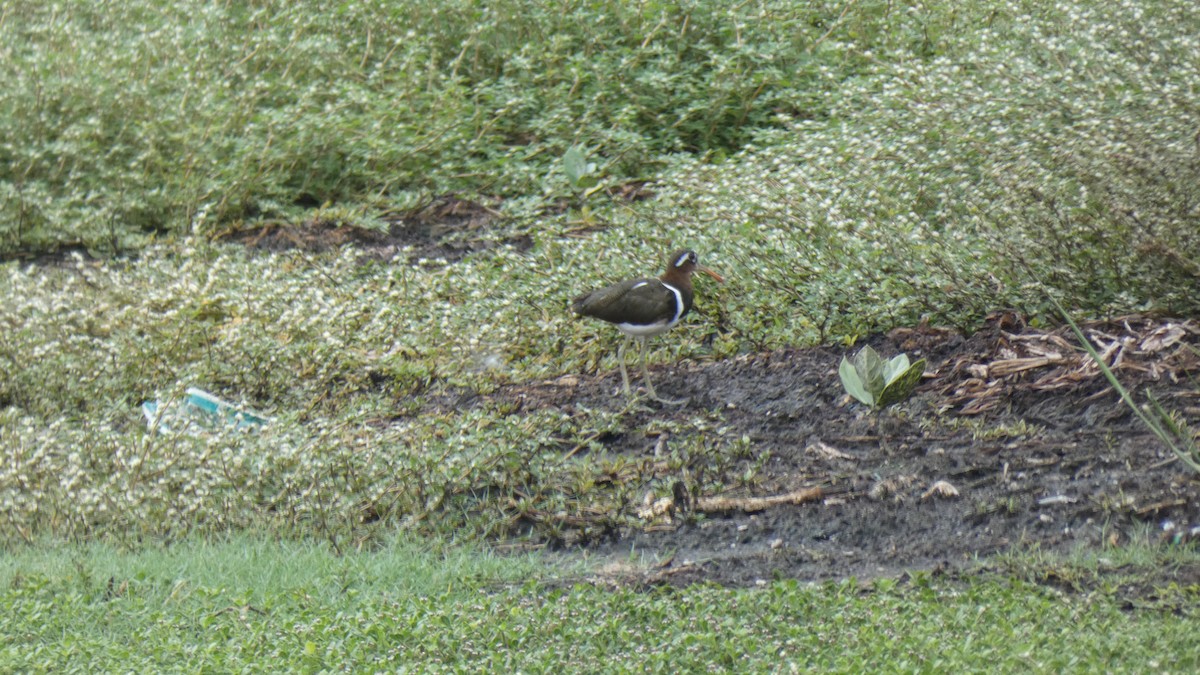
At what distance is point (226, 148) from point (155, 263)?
2.04 m

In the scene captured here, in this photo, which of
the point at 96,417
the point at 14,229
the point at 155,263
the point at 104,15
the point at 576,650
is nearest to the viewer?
Result: the point at 576,650

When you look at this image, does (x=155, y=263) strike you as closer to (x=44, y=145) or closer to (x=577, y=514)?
(x=44, y=145)

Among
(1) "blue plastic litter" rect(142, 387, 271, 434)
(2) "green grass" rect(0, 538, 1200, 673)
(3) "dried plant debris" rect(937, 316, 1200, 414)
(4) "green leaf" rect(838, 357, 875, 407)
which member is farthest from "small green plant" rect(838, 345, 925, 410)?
(1) "blue plastic litter" rect(142, 387, 271, 434)

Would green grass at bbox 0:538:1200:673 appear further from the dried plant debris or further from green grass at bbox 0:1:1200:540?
the dried plant debris

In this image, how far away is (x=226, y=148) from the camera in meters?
12.0

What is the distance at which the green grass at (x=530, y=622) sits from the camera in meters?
4.48

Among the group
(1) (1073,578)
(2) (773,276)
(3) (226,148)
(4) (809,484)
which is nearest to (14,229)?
(3) (226,148)

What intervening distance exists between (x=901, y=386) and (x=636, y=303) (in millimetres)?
1397

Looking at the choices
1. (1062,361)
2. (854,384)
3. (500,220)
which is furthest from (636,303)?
(500,220)

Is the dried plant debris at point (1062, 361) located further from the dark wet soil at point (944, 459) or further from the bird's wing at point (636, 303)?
the bird's wing at point (636, 303)

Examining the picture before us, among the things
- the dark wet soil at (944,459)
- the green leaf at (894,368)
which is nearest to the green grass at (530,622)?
the dark wet soil at (944,459)

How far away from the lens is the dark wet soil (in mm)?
5531

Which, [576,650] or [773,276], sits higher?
[576,650]

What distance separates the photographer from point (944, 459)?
20.6 ft
